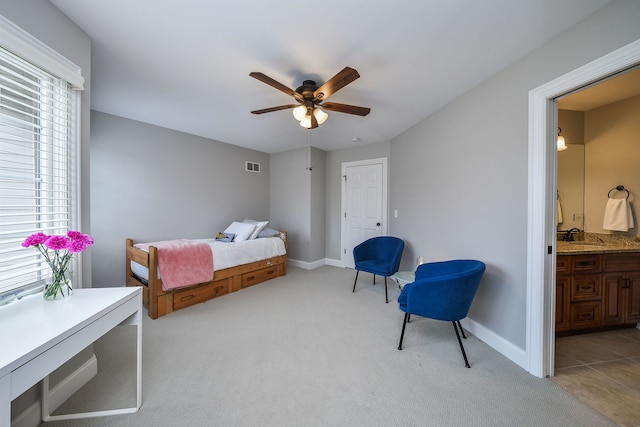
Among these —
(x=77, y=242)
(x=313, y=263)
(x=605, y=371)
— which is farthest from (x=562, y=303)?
(x=77, y=242)

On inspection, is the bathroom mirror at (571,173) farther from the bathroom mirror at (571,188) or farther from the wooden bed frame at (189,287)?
the wooden bed frame at (189,287)

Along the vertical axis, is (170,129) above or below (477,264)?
above

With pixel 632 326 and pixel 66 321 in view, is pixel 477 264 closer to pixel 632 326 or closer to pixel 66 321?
pixel 632 326

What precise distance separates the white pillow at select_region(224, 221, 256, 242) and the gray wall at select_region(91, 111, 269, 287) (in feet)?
1.12

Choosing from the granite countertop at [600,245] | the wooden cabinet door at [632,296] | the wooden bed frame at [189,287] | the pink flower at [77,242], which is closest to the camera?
the pink flower at [77,242]

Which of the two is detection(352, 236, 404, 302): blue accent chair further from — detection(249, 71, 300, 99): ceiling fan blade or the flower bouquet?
the flower bouquet

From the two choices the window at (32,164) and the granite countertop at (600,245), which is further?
the granite countertop at (600,245)

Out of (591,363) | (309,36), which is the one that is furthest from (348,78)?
(591,363)

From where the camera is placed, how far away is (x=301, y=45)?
166 centimetres

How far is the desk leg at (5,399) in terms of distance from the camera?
28.2 inches

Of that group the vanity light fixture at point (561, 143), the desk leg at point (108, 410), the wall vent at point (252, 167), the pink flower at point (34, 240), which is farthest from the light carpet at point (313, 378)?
the wall vent at point (252, 167)

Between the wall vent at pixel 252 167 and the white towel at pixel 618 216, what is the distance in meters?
4.99

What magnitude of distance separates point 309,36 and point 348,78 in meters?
0.38

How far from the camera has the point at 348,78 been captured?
1667 mm
